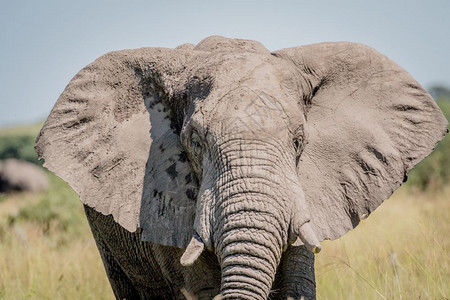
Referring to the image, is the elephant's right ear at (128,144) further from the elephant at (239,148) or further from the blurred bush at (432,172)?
the blurred bush at (432,172)

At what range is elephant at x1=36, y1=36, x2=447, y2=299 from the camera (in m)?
4.32

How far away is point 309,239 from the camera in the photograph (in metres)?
4.27

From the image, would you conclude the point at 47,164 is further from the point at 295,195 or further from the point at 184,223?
the point at 295,195

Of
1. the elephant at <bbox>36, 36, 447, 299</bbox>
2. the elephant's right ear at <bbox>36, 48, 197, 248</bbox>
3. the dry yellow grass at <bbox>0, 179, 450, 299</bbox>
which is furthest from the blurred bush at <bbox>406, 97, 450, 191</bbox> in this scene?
the elephant's right ear at <bbox>36, 48, 197, 248</bbox>

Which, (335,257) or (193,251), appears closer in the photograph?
(193,251)

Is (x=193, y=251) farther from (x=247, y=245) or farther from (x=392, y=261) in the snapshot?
(x=392, y=261)

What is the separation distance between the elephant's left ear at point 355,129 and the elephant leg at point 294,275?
0.22 metres

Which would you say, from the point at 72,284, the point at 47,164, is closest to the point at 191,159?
the point at 47,164

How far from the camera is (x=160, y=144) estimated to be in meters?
5.18

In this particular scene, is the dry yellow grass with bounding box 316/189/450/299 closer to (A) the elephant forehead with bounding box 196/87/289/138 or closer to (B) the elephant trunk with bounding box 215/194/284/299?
(B) the elephant trunk with bounding box 215/194/284/299

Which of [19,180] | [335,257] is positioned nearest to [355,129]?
[335,257]

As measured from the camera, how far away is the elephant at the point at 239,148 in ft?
14.2

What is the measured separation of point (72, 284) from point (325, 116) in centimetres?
395

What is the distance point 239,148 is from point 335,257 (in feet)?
8.68
